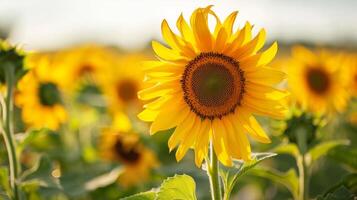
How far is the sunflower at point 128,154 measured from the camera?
4746 mm

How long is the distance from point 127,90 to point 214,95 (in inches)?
164

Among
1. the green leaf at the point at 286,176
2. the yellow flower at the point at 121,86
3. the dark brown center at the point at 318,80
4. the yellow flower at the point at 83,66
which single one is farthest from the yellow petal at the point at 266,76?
the yellow flower at the point at 83,66

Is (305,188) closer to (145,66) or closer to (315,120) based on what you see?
(315,120)

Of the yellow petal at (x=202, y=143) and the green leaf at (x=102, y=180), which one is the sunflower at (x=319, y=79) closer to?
the green leaf at (x=102, y=180)

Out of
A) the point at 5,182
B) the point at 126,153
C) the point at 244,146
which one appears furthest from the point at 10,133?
the point at 126,153

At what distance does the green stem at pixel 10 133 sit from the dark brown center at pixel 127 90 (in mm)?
3653

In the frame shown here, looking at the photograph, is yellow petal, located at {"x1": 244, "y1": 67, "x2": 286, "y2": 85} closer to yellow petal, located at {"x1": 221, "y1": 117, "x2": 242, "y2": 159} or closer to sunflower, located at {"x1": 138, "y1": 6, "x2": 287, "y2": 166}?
sunflower, located at {"x1": 138, "y1": 6, "x2": 287, "y2": 166}

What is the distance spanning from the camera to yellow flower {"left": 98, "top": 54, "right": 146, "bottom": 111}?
21.2ft

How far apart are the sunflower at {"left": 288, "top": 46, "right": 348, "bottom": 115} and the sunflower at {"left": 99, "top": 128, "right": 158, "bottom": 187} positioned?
1.51 meters

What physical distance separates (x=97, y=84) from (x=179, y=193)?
431cm

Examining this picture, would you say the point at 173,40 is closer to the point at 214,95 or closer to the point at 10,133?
the point at 214,95

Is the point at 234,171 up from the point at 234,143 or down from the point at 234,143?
down

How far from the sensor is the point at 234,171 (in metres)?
2.46

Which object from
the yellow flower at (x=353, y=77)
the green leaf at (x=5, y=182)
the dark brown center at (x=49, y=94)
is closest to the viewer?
the green leaf at (x=5, y=182)
